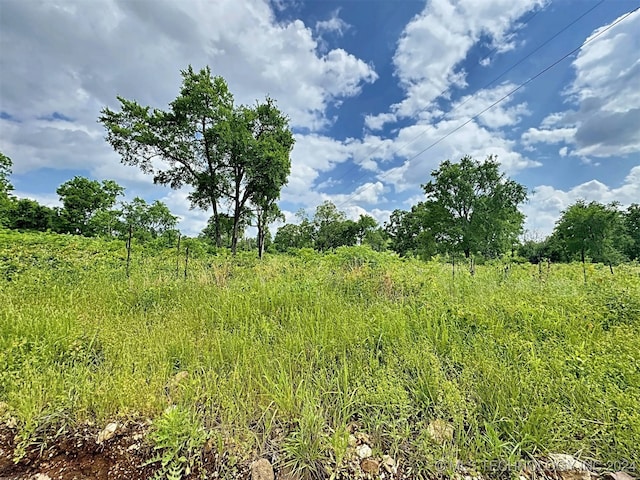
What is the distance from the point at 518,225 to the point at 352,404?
2952 centimetres

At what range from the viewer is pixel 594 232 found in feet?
91.6

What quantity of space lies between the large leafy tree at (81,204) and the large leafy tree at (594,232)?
161ft

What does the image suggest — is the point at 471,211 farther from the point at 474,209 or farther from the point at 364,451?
the point at 364,451

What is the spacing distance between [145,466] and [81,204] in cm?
3701

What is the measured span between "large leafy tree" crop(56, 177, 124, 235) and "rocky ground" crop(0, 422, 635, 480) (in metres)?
33.6

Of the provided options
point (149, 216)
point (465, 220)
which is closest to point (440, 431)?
point (465, 220)

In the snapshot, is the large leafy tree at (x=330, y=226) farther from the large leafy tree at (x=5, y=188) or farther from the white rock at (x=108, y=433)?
the white rock at (x=108, y=433)

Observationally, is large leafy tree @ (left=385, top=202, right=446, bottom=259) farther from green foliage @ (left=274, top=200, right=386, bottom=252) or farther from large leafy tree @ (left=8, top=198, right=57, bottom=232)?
Result: large leafy tree @ (left=8, top=198, right=57, bottom=232)

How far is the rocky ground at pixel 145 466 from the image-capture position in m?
1.47

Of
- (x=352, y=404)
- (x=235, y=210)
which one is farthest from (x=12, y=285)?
(x=235, y=210)

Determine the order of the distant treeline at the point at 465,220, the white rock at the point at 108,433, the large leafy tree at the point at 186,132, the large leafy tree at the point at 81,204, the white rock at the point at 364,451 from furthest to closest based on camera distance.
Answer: the large leafy tree at the point at 81,204
the distant treeline at the point at 465,220
the large leafy tree at the point at 186,132
the white rock at the point at 108,433
the white rock at the point at 364,451

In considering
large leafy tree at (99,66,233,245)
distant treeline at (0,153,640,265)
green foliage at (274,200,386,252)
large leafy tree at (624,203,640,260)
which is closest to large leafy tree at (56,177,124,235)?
distant treeline at (0,153,640,265)

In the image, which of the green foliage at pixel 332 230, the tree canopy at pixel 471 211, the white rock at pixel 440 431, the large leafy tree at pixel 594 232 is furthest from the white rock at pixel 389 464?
the green foliage at pixel 332 230

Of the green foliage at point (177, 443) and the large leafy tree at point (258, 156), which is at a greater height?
the large leafy tree at point (258, 156)
